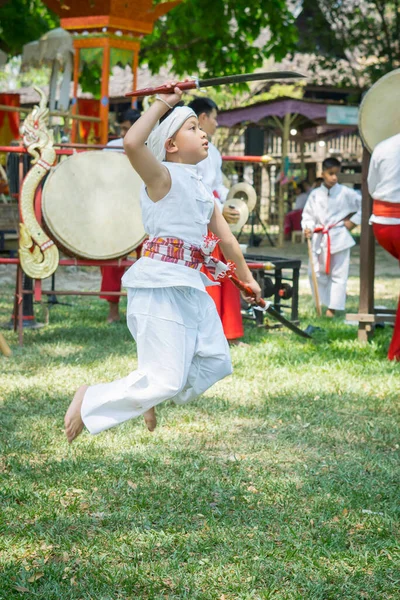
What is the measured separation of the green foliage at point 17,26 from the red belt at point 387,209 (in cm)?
1036

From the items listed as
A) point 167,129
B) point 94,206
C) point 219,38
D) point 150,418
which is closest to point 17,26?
point 219,38

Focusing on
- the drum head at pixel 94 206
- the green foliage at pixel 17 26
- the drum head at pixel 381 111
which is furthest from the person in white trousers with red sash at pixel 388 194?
the green foliage at pixel 17 26

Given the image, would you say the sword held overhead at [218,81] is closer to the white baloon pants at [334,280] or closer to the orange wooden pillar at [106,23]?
the white baloon pants at [334,280]

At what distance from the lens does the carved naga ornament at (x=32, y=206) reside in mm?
6418

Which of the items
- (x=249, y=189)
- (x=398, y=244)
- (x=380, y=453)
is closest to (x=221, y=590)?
(x=380, y=453)

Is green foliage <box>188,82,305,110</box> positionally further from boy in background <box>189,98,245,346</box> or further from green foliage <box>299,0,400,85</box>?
boy in background <box>189,98,245,346</box>

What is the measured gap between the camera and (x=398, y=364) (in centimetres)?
605

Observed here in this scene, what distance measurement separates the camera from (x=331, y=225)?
898cm

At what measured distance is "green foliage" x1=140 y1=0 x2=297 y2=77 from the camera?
50.0ft

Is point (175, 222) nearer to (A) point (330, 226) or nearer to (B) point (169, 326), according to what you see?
(B) point (169, 326)

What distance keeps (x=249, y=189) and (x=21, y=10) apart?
32.1 ft

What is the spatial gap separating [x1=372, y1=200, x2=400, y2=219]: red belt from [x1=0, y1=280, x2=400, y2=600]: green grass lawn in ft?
4.21

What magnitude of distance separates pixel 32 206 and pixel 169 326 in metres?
3.45

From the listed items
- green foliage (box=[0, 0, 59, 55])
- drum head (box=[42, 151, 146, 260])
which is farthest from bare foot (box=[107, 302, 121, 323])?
green foliage (box=[0, 0, 59, 55])
